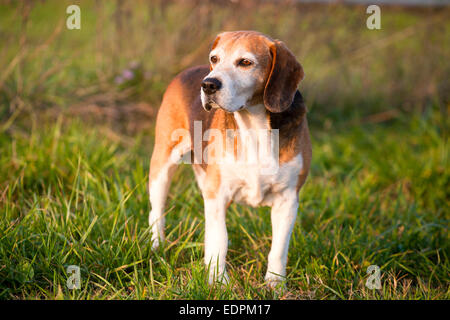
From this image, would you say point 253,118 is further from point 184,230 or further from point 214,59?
point 184,230

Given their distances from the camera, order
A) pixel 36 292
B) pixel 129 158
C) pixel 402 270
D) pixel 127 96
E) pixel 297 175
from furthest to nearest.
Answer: pixel 127 96
pixel 129 158
pixel 402 270
pixel 297 175
pixel 36 292

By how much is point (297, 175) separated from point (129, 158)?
252 cm

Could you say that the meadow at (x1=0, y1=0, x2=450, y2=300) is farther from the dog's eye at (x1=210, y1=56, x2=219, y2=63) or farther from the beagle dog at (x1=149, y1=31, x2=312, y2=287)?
the dog's eye at (x1=210, y1=56, x2=219, y2=63)

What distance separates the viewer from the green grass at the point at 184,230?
3.26 meters

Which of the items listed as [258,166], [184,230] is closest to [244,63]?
[258,166]

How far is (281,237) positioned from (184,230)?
0.86 meters

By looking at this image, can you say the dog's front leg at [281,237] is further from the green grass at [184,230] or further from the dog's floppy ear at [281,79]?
the dog's floppy ear at [281,79]

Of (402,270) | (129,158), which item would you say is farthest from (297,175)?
(129,158)

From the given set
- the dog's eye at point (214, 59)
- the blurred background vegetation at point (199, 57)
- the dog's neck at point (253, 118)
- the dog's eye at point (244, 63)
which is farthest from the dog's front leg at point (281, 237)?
the blurred background vegetation at point (199, 57)

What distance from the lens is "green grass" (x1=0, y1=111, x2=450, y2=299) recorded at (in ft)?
10.7

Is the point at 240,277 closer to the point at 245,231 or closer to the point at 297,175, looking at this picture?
the point at 245,231

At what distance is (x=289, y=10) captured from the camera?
6941mm

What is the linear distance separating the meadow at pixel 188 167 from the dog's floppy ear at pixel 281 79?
4.00 feet

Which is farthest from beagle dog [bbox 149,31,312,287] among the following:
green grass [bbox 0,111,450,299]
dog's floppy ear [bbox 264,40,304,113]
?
green grass [bbox 0,111,450,299]
